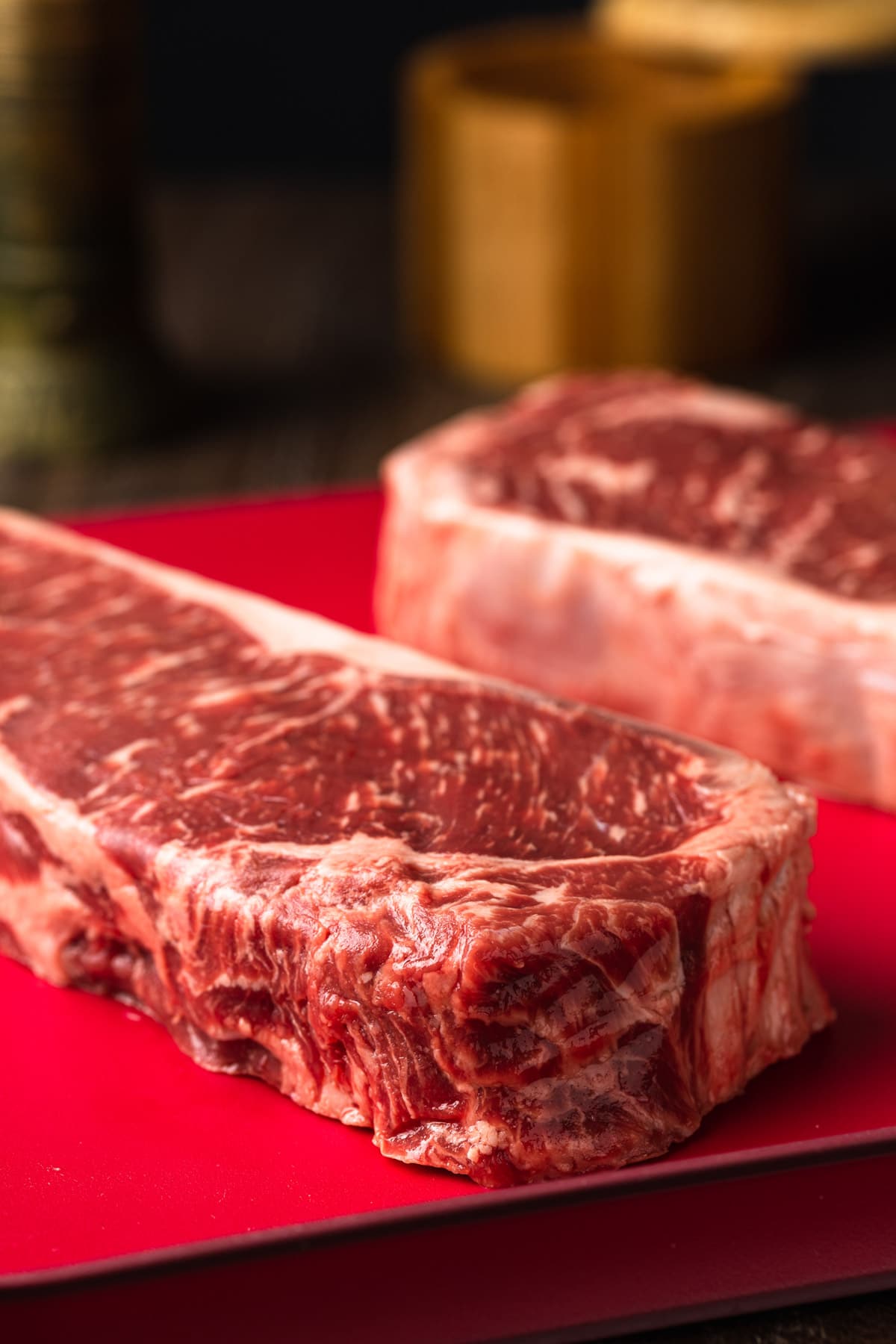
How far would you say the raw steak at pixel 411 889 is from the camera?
190 cm

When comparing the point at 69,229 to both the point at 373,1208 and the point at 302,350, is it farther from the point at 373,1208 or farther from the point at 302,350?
the point at 373,1208

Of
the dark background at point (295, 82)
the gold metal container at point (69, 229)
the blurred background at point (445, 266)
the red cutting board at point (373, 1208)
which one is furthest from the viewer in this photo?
the dark background at point (295, 82)

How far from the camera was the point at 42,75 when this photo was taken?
12.6ft

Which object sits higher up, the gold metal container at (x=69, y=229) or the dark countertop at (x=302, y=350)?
the gold metal container at (x=69, y=229)

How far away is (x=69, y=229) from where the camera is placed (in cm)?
400

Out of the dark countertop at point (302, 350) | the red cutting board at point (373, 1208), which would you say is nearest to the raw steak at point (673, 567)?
the red cutting board at point (373, 1208)

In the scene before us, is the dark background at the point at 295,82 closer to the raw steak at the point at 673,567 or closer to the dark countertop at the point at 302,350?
the dark countertop at the point at 302,350

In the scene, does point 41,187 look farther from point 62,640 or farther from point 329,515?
point 62,640

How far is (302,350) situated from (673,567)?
2.39 meters

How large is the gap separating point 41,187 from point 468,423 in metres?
1.25

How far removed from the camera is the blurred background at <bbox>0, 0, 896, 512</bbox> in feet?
13.2

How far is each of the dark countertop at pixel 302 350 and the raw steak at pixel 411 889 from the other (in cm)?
167

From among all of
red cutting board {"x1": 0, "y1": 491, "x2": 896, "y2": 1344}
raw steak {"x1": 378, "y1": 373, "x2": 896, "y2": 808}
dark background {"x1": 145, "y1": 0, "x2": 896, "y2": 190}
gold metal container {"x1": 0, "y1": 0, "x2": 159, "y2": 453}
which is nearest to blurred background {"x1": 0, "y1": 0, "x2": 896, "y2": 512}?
gold metal container {"x1": 0, "y1": 0, "x2": 159, "y2": 453}

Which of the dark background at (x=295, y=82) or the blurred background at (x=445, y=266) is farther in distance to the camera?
the dark background at (x=295, y=82)
